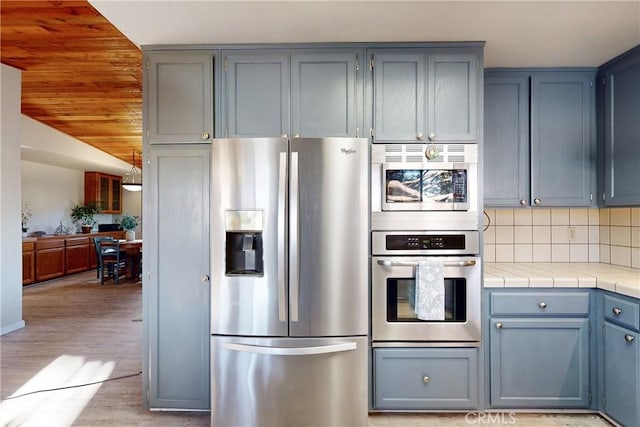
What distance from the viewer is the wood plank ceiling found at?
3086 millimetres

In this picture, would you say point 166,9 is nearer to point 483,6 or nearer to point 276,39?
point 276,39

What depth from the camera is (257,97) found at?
2260 millimetres

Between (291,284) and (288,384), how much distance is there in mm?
555

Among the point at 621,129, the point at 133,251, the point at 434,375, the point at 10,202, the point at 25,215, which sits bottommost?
the point at 434,375

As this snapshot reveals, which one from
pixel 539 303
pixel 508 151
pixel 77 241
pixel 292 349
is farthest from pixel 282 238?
pixel 77 241

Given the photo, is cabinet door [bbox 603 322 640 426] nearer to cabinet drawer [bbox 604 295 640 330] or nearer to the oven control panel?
cabinet drawer [bbox 604 295 640 330]

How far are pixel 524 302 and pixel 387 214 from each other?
1.01 metres

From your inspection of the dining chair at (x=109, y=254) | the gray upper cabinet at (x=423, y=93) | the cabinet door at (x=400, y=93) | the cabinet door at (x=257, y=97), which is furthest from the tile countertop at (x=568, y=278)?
the dining chair at (x=109, y=254)

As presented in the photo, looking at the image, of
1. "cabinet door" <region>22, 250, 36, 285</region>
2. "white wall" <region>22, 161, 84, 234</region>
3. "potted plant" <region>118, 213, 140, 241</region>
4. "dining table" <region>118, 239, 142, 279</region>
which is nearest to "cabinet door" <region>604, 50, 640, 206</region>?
"dining table" <region>118, 239, 142, 279</region>

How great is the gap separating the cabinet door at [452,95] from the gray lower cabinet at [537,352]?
1061mm

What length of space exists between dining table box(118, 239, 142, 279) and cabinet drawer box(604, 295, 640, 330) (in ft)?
21.4

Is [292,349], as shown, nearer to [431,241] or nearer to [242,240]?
[242,240]

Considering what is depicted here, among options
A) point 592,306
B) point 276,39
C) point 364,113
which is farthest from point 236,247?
point 592,306

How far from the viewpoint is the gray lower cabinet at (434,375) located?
7.25 ft
